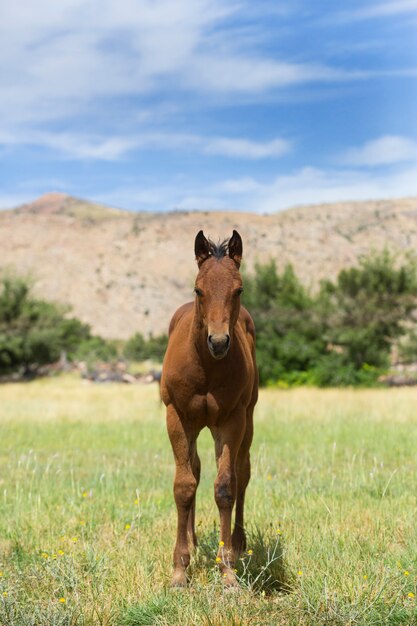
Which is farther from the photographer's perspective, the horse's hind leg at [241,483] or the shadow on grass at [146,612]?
the horse's hind leg at [241,483]

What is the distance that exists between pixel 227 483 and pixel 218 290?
1499 millimetres

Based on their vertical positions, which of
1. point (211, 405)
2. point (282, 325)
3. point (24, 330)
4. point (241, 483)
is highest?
point (211, 405)

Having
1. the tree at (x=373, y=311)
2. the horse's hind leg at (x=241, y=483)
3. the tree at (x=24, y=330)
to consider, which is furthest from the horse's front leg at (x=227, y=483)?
the tree at (x=24, y=330)

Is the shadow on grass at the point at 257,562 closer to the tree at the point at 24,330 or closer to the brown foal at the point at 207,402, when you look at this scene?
the brown foal at the point at 207,402

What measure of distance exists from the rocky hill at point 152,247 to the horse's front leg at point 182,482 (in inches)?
2593

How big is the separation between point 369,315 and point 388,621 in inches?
1027

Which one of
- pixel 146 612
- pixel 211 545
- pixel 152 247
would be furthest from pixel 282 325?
pixel 152 247

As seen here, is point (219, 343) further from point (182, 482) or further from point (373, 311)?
point (373, 311)

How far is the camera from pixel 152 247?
8838 centimetres

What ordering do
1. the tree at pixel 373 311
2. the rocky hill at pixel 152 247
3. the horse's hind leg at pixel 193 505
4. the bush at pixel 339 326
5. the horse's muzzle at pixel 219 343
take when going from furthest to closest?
1. the rocky hill at pixel 152 247
2. the tree at pixel 373 311
3. the bush at pixel 339 326
4. the horse's hind leg at pixel 193 505
5. the horse's muzzle at pixel 219 343

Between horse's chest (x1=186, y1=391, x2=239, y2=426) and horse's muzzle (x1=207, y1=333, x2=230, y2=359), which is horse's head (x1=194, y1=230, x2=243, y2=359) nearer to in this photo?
horse's muzzle (x1=207, y1=333, x2=230, y2=359)

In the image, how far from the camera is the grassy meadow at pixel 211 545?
4414 millimetres

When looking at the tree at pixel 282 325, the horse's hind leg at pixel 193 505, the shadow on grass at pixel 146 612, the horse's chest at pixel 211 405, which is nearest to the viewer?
the shadow on grass at pixel 146 612

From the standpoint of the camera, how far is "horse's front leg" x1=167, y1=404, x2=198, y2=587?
16.2 ft
